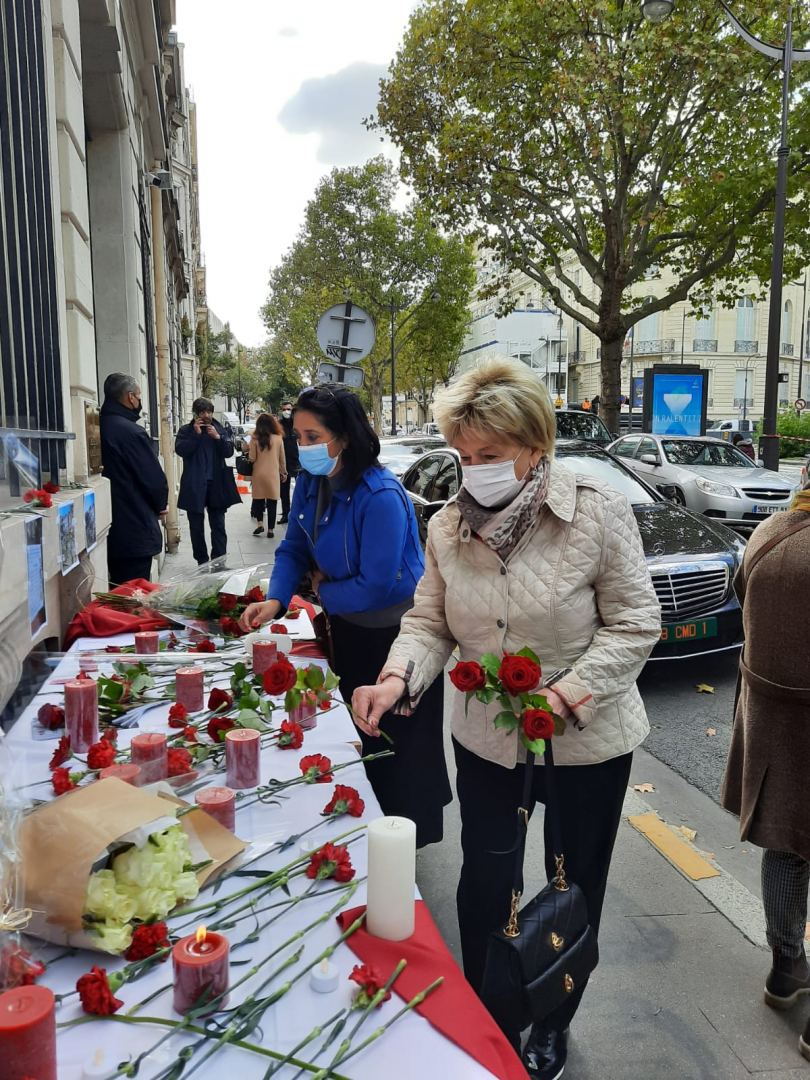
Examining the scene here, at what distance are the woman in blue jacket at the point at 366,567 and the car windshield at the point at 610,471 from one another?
437 centimetres

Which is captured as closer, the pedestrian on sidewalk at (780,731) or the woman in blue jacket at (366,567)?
the pedestrian on sidewalk at (780,731)

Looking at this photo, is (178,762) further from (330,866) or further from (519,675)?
(519,675)

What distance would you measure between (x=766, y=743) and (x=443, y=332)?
3909 centimetres

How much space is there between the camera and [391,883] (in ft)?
4.75

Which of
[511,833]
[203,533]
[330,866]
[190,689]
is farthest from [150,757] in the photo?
[203,533]

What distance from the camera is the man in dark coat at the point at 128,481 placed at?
5781 mm

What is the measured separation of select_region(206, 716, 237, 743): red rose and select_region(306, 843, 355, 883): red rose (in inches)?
27.2

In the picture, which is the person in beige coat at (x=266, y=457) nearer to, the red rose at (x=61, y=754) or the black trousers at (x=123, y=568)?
the black trousers at (x=123, y=568)

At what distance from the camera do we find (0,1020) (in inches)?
40.3

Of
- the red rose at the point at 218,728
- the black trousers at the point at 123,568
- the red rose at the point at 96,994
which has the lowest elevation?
the black trousers at the point at 123,568

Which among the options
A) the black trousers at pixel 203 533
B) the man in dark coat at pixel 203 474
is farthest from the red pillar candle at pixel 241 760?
the black trousers at pixel 203 533

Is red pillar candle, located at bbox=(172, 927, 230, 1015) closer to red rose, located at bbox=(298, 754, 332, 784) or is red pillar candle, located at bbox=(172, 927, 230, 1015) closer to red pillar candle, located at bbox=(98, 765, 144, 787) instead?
red pillar candle, located at bbox=(98, 765, 144, 787)

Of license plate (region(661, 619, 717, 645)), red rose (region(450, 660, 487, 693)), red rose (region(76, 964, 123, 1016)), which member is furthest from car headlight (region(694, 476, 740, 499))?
red rose (region(76, 964, 123, 1016))

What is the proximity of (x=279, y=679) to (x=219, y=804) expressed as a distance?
0.53 meters
